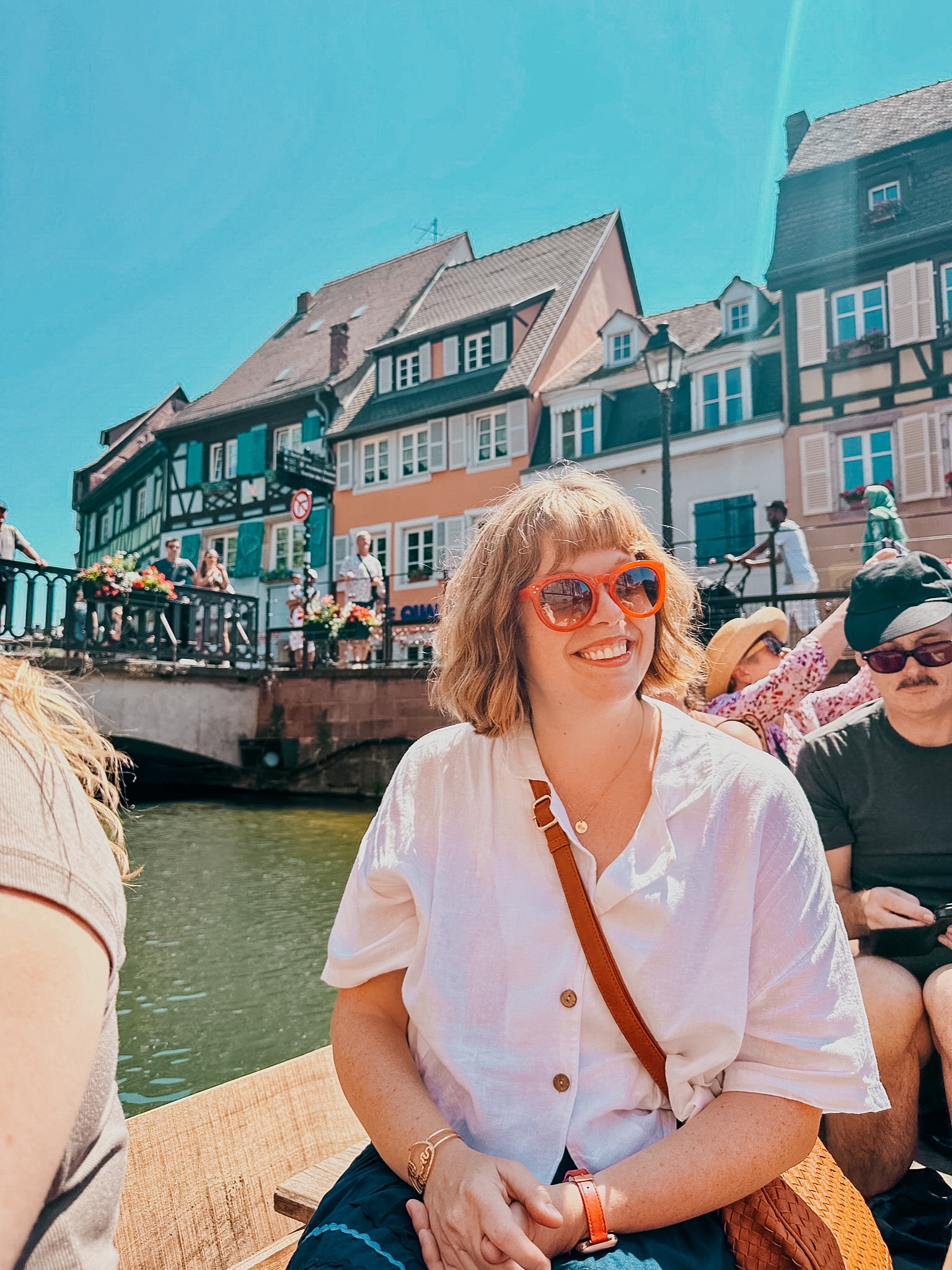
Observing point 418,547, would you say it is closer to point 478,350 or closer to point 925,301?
point 478,350

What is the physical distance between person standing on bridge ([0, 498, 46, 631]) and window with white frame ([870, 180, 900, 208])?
15505 millimetres

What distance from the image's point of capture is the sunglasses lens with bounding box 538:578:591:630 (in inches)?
59.8

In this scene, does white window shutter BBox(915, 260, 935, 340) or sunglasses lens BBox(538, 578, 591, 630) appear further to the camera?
white window shutter BBox(915, 260, 935, 340)

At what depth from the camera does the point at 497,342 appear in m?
23.0

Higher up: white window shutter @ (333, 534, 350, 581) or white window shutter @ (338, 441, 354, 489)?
white window shutter @ (338, 441, 354, 489)

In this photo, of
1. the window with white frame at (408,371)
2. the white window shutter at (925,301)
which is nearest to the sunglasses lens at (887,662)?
the white window shutter at (925,301)

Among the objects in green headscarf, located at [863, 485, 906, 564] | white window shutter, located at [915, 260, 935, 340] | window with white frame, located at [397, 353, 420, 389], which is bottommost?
green headscarf, located at [863, 485, 906, 564]

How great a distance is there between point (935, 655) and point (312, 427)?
2488 cm

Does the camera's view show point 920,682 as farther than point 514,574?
Yes

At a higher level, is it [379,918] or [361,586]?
[361,586]

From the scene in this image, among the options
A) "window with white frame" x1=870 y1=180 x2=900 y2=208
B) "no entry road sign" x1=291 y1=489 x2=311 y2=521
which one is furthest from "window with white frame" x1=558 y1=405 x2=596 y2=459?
"window with white frame" x1=870 y1=180 x2=900 y2=208

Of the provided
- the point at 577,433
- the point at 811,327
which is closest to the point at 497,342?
the point at 577,433

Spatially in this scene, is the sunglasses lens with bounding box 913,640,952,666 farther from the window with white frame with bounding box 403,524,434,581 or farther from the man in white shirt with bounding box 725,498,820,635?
the window with white frame with bounding box 403,524,434,581

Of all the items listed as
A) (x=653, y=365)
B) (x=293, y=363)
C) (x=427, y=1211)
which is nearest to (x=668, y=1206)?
(x=427, y=1211)
